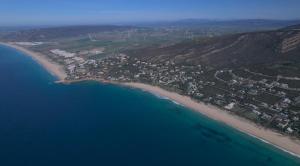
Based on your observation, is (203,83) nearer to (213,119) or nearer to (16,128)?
(213,119)

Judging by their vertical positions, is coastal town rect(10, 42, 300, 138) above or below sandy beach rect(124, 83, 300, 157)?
above

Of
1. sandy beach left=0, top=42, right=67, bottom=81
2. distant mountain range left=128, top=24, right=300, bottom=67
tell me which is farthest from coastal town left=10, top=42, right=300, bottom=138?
distant mountain range left=128, top=24, right=300, bottom=67

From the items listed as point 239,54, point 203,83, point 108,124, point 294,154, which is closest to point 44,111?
point 108,124

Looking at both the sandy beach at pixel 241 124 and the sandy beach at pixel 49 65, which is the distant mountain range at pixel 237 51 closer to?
the sandy beach at pixel 241 124

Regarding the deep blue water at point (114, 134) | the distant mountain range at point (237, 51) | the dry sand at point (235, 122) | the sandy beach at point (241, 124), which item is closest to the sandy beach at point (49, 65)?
the dry sand at point (235, 122)

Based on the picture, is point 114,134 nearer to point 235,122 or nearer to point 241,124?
point 235,122

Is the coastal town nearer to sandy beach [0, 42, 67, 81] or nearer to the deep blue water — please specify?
sandy beach [0, 42, 67, 81]
